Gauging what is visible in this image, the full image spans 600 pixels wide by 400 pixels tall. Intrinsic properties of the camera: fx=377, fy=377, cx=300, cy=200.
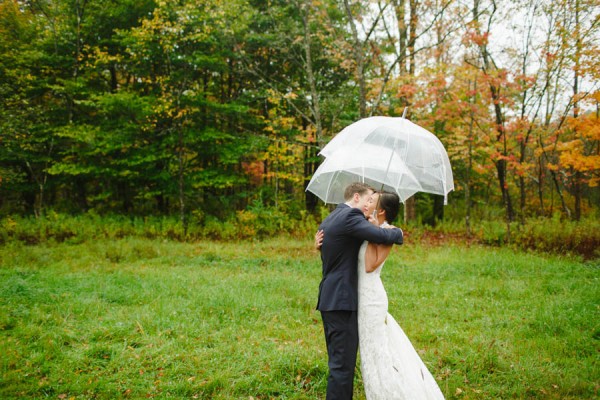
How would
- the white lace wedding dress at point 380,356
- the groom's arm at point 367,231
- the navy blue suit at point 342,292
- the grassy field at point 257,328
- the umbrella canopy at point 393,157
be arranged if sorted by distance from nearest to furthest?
the groom's arm at point 367,231
the navy blue suit at point 342,292
the white lace wedding dress at point 380,356
the umbrella canopy at point 393,157
the grassy field at point 257,328

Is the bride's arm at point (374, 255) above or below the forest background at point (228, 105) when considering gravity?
below

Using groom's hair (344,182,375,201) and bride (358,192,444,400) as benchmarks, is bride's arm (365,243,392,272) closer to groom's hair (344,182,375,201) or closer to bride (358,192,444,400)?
bride (358,192,444,400)

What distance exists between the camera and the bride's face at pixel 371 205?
312cm

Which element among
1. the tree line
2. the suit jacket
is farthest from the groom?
the tree line

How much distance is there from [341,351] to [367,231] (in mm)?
1013

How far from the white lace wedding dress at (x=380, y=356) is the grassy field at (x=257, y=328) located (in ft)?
3.43

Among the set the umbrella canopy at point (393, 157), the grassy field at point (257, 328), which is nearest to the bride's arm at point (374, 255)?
the umbrella canopy at point (393, 157)

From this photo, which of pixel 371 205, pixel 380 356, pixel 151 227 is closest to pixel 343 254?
pixel 371 205

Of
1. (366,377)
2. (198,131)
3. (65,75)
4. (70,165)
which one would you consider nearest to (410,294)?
(366,377)

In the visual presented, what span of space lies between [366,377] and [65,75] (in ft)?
58.2

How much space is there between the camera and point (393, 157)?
349 cm

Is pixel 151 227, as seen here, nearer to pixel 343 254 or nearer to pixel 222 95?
pixel 222 95

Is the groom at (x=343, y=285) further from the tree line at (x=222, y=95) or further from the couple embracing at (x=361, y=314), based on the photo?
the tree line at (x=222, y=95)

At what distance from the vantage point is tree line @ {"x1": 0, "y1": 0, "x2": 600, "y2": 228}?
12227 millimetres
